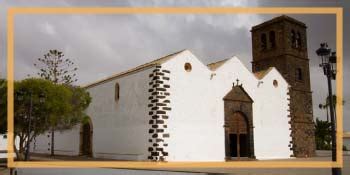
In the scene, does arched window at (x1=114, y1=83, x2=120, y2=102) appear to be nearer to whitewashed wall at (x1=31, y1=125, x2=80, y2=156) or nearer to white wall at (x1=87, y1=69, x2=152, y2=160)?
white wall at (x1=87, y1=69, x2=152, y2=160)

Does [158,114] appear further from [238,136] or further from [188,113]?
[238,136]

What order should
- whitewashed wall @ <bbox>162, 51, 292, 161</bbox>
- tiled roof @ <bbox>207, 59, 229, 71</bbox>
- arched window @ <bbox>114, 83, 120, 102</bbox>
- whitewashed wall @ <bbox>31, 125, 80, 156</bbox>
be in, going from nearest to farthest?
whitewashed wall @ <bbox>162, 51, 292, 161</bbox> < tiled roof @ <bbox>207, 59, 229, 71</bbox> < arched window @ <bbox>114, 83, 120, 102</bbox> < whitewashed wall @ <bbox>31, 125, 80, 156</bbox>

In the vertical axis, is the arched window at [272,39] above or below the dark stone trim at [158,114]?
above

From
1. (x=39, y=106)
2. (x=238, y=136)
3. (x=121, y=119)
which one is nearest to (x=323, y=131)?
(x=238, y=136)

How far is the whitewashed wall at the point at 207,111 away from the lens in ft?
71.6

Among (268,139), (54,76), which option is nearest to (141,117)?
(268,139)

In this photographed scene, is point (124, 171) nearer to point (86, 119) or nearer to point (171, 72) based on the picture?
point (171, 72)

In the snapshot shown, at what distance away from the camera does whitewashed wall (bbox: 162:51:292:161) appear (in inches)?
859

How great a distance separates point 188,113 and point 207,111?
1333 millimetres

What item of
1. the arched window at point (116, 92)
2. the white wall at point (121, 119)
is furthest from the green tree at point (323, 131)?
the arched window at point (116, 92)

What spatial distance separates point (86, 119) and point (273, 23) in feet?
46.9

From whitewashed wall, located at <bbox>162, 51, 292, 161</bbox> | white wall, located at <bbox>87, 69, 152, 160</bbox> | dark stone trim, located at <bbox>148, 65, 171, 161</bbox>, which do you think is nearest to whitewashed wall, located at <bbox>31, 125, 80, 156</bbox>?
white wall, located at <bbox>87, 69, 152, 160</bbox>

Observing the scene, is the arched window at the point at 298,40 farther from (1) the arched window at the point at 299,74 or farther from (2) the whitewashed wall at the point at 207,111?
(2) the whitewashed wall at the point at 207,111

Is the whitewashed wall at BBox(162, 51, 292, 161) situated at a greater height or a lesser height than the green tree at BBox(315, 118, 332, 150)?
greater
